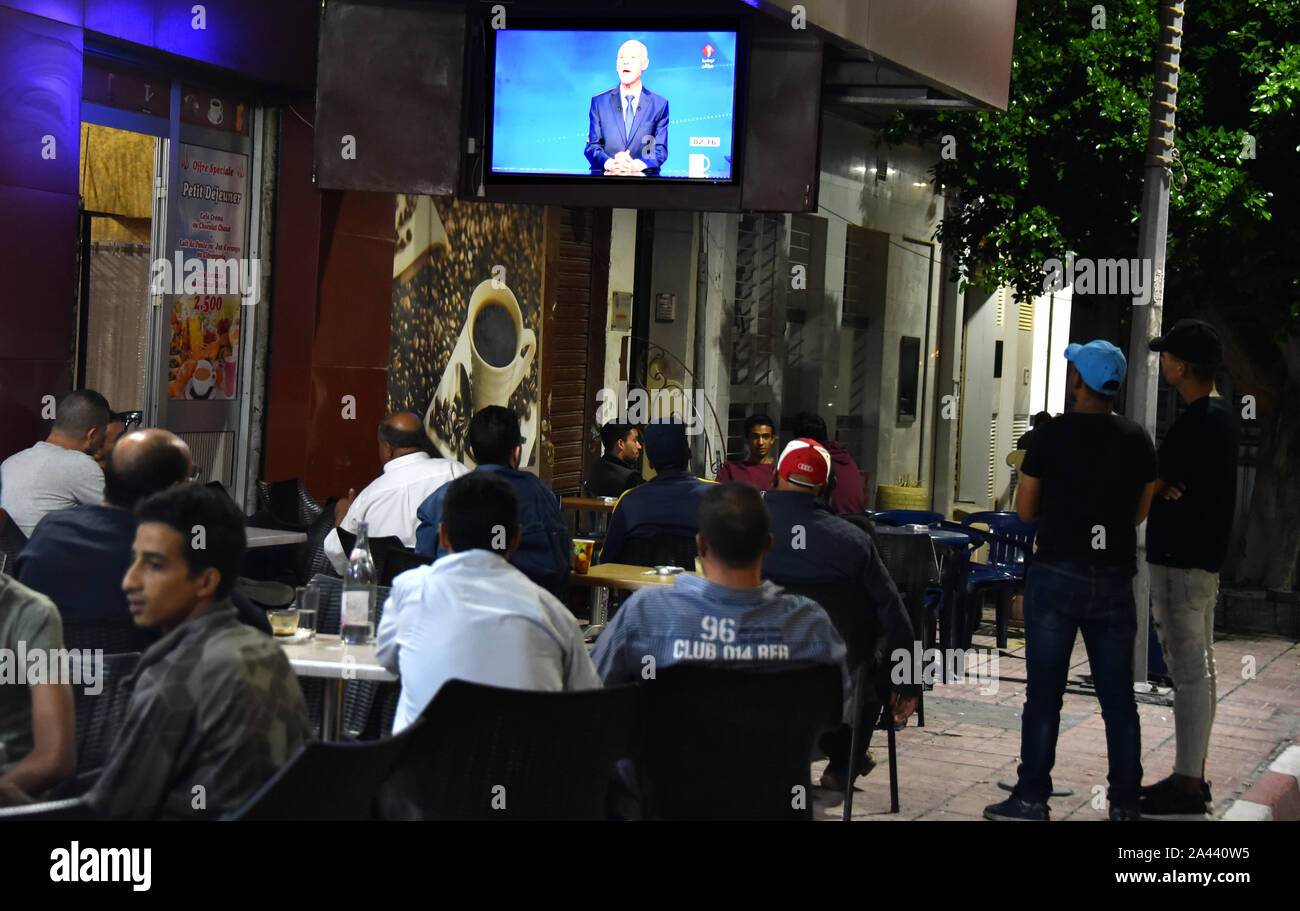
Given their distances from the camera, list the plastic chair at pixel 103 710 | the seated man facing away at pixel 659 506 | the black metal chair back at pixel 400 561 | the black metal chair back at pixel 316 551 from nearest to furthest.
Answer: the plastic chair at pixel 103 710 → the black metal chair back at pixel 400 561 → the black metal chair back at pixel 316 551 → the seated man facing away at pixel 659 506

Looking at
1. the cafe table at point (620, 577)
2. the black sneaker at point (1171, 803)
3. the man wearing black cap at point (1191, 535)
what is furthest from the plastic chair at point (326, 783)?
the black sneaker at point (1171, 803)

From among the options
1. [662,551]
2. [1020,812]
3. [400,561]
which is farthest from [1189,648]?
[400,561]

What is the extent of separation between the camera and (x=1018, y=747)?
865cm

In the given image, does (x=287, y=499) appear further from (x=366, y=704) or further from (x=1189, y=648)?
(x=1189, y=648)

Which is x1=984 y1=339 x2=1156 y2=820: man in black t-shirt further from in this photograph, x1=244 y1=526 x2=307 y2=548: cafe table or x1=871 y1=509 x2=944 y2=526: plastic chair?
x1=871 y1=509 x2=944 y2=526: plastic chair

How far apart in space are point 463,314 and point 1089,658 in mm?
6976

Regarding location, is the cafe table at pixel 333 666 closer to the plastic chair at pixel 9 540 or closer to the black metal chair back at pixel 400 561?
the black metal chair back at pixel 400 561

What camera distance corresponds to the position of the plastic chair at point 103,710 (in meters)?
4.30

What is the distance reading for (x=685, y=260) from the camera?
15.2 meters

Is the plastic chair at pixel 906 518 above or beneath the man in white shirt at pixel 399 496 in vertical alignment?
beneath

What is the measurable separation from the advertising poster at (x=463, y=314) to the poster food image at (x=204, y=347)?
1.38m

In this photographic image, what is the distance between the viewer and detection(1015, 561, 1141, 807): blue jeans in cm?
664

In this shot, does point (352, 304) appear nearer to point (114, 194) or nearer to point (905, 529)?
point (114, 194)
